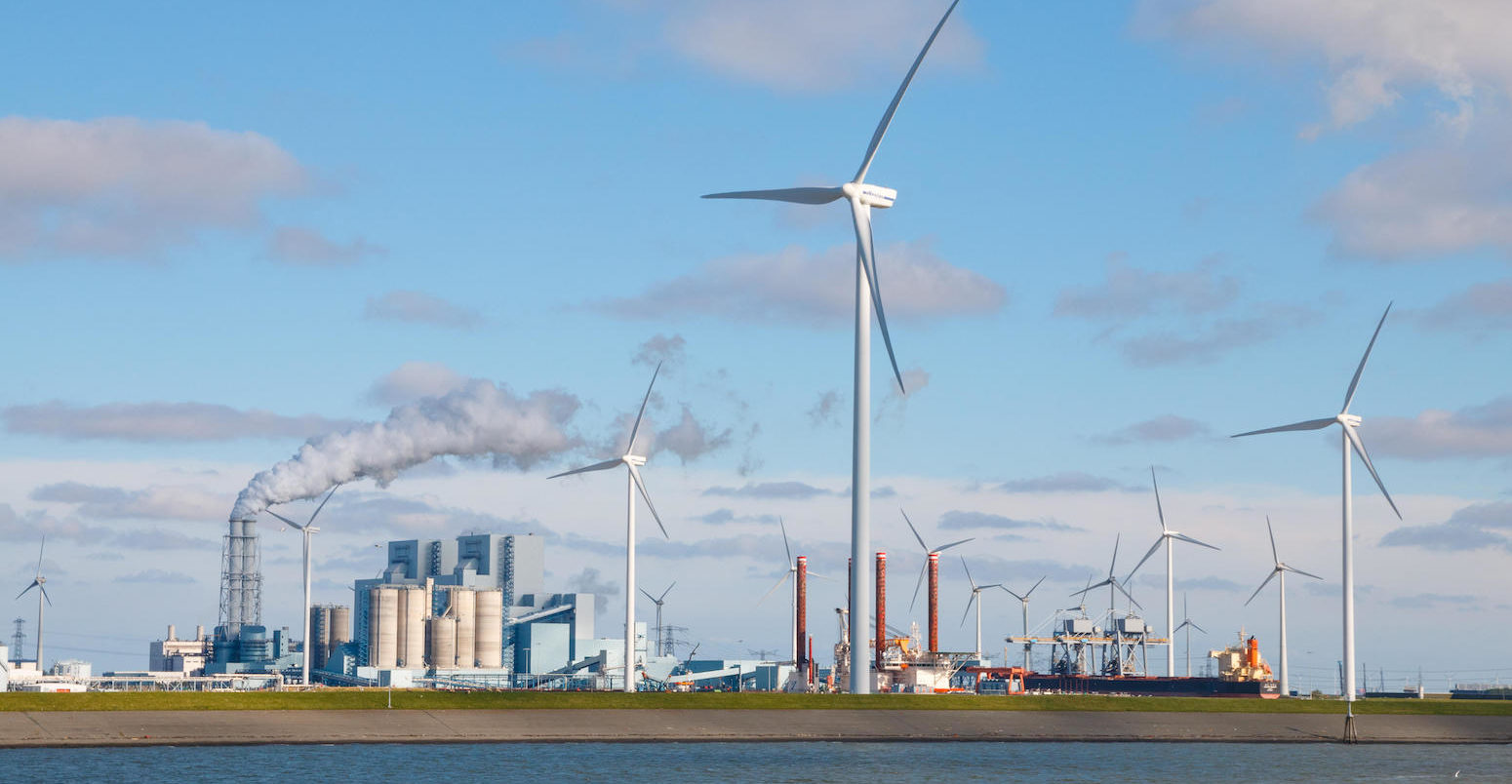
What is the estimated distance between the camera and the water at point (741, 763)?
70000 mm

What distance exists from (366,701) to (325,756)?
19.5 m

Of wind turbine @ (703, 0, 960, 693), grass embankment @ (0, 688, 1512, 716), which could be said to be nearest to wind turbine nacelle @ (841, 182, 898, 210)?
wind turbine @ (703, 0, 960, 693)

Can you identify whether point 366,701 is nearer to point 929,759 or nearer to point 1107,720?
point 929,759

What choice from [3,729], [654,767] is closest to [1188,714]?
[654,767]

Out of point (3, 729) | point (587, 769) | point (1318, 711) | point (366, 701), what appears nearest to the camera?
point (587, 769)

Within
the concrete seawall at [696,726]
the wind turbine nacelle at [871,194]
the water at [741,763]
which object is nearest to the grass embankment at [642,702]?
the concrete seawall at [696,726]

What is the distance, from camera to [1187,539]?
180 meters

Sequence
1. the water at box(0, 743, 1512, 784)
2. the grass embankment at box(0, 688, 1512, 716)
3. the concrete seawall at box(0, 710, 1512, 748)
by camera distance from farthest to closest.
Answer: the grass embankment at box(0, 688, 1512, 716)
the concrete seawall at box(0, 710, 1512, 748)
the water at box(0, 743, 1512, 784)

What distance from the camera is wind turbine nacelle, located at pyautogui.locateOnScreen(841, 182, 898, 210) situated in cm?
9594

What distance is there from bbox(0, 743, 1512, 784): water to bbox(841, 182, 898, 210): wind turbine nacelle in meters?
31.7

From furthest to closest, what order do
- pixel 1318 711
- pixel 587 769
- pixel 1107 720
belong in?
pixel 1318 711
pixel 1107 720
pixel 587 769

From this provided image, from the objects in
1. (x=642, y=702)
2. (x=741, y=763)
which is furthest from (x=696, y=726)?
(x=741, y=763)

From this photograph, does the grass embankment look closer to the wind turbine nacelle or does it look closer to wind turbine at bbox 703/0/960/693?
wind turbine at bbox 703/0/960/693

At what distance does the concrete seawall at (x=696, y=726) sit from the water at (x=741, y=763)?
1715 mm
